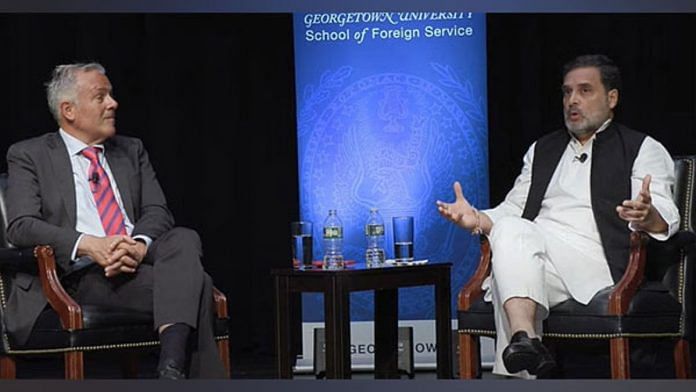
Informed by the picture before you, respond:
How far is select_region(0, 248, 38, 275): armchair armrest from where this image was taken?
488 cm

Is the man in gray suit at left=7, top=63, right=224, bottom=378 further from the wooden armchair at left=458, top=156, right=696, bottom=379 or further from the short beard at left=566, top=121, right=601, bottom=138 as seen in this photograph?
the short beard at left=566, top=121, right=601, bottom=138

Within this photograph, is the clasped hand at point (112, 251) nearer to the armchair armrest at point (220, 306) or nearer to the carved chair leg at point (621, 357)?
the armchair armrest at point (220, 306)

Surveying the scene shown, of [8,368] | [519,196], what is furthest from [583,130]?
[8,368]

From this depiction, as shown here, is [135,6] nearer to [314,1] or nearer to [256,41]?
[314,1]

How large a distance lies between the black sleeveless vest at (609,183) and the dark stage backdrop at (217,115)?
4.09 feet

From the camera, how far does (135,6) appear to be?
4.38 meters

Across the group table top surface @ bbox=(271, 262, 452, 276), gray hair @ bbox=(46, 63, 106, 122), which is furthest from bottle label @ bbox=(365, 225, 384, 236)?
gray hair @ bbox=(46, 63, 106, 122)

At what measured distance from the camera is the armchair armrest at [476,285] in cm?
512

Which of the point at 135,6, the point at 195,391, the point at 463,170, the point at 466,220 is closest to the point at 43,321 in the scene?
the point at 195,391

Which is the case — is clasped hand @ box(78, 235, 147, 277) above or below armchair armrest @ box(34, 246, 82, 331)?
above

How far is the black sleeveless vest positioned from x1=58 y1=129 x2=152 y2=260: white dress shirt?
1.58 meters

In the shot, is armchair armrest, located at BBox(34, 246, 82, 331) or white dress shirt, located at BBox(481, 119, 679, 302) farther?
white dress shirt, located at BBox(481, 119, 679, 302)

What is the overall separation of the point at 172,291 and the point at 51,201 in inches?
24.7

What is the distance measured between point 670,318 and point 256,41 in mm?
2720
